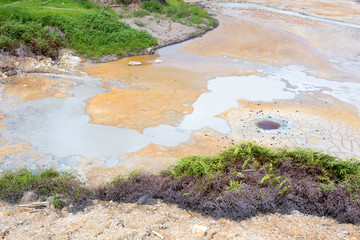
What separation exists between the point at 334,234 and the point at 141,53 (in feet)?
41.9

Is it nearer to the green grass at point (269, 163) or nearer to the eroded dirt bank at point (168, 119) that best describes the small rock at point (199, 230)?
the eroded dirt bank at point (168, 119)

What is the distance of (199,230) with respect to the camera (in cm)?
447

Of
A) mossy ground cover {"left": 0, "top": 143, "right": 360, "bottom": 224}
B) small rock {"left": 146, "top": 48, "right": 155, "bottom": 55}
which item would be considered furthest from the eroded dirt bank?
small rock {"left": 146, "top": 48, "right": 155, "bottom": 55}

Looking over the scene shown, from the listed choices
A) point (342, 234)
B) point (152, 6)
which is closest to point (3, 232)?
point (342, 234)

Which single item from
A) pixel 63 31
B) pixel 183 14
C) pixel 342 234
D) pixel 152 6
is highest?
pixel 152 6

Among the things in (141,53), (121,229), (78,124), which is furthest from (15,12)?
(121,229)

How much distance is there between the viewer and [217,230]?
4535mm

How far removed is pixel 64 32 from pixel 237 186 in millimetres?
12416

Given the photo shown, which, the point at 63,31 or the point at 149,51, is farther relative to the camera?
the point at 149,51

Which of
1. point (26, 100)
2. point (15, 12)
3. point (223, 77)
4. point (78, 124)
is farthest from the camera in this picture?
point (15, 12)

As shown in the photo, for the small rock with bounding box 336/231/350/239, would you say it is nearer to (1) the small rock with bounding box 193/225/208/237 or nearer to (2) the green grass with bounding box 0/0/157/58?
(1) the small rock with bounding box 193/225/208/237

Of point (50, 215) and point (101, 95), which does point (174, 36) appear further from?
point (50, 215)

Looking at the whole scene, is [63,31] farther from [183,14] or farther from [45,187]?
[45,187]

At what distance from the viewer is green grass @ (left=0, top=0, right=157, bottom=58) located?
13.4 meters
